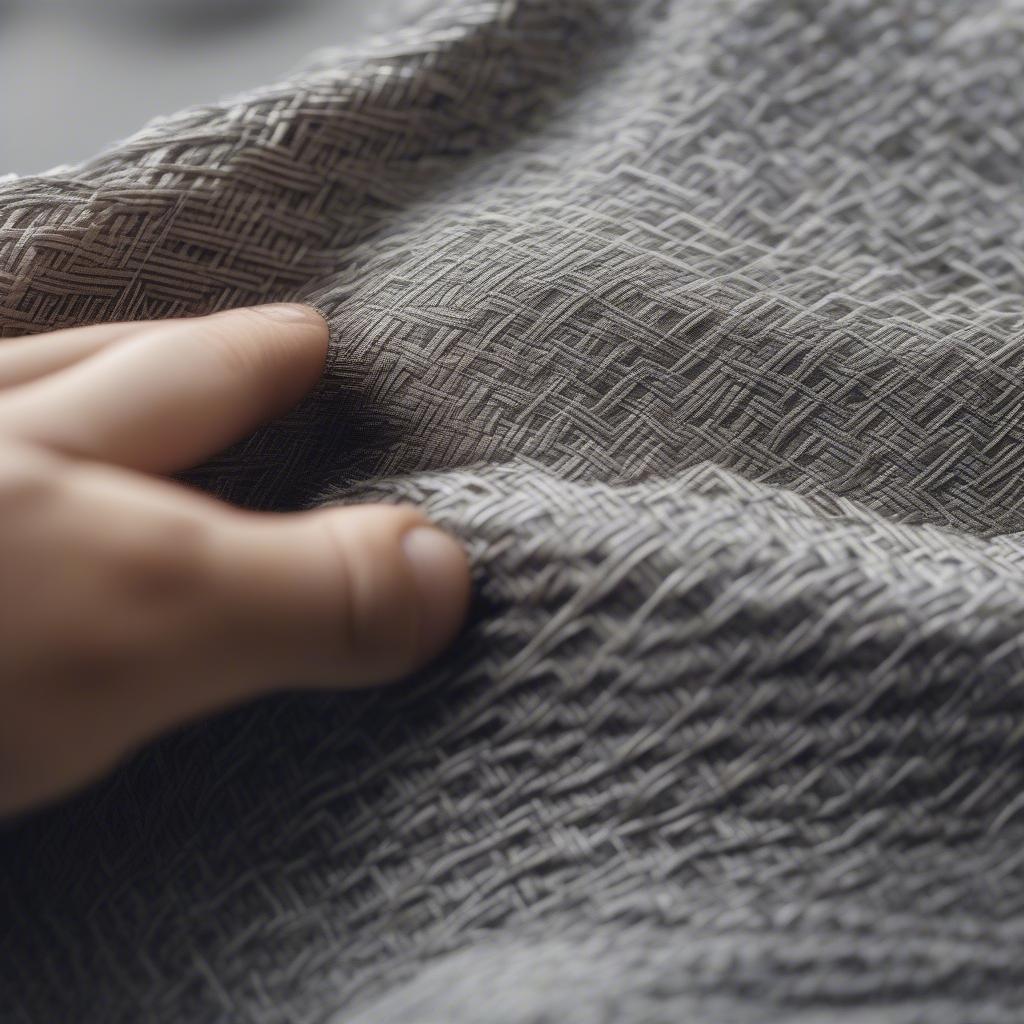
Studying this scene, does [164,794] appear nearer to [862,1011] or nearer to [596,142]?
[862,1011]

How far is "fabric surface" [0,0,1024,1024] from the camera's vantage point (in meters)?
0.42

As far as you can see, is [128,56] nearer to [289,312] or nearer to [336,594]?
[289,312]

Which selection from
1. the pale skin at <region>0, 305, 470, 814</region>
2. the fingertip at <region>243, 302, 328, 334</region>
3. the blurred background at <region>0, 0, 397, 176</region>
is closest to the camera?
the pale skin at <region>0, 305, 470, 814</region>

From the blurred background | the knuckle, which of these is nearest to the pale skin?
the knuckle

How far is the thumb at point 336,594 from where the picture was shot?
1.24 feet

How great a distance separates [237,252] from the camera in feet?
1.78

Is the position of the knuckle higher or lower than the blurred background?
lower

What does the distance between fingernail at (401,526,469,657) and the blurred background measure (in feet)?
1.68

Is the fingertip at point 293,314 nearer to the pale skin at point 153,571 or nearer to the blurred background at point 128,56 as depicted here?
the pale skin at point 153,571

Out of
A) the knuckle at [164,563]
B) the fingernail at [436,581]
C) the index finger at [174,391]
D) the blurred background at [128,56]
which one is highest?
the blurred background at [128,56]

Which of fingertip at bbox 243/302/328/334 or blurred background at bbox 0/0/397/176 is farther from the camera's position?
blurred background at bbox 0/0/397/176

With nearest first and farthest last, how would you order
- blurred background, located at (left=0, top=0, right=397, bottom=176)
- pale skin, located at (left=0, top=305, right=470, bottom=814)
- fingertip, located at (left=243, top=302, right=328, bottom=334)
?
pale skin, located at (left=0, top=305, right=470, bottom=814), fingertip, located at (left=243, top=302, right=328, bottom=334), blurred background, located at (left=0, top=0, right=397, bottom=176)

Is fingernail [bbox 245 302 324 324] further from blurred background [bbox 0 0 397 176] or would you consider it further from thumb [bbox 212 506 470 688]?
blurred background [bbox 0 0 397 176]

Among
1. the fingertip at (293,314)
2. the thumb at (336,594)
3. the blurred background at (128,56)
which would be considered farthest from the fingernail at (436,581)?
the blurred background at (128,56)
